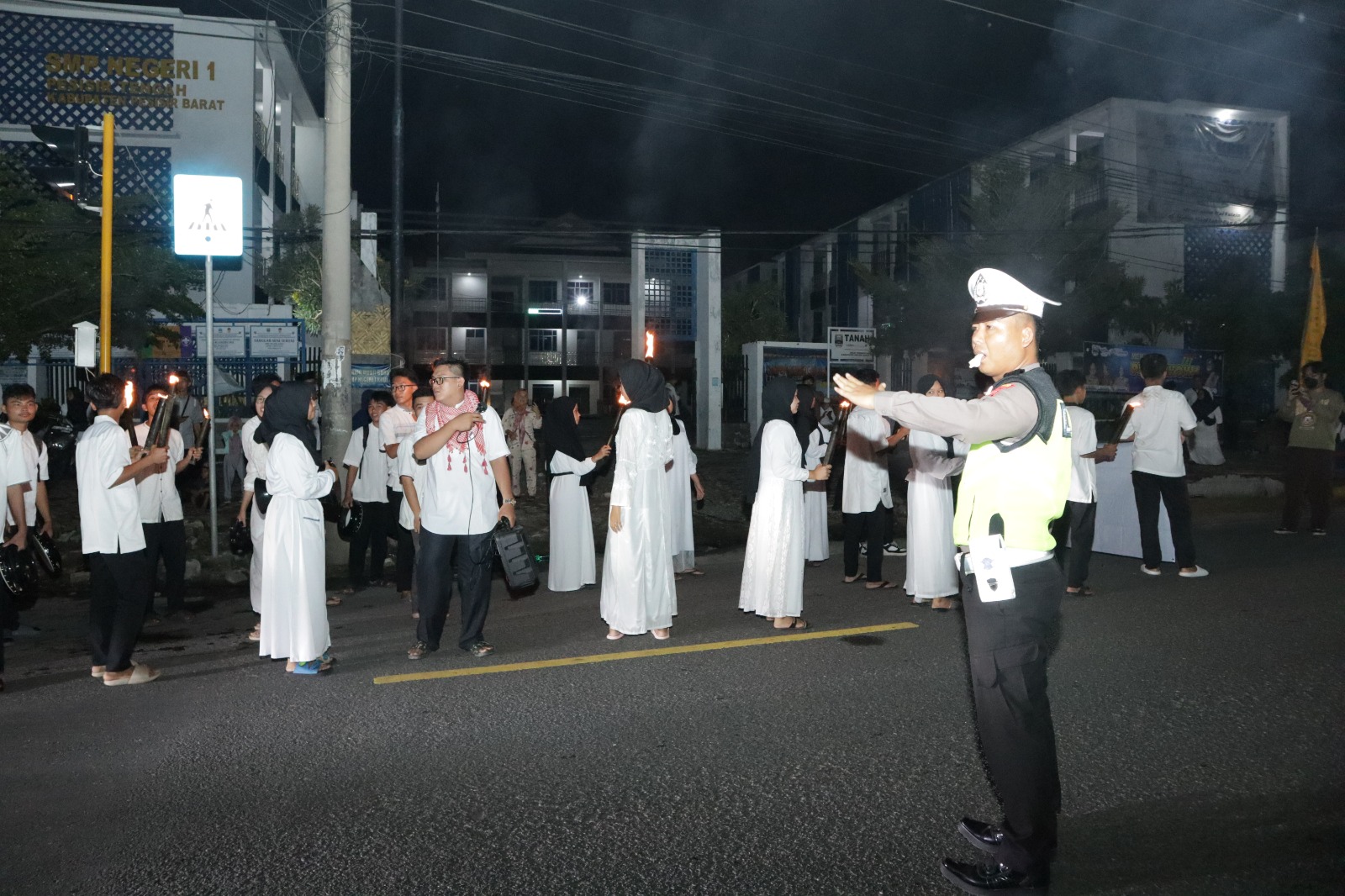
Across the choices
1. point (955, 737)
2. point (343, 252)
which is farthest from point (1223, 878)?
point (343, 252)

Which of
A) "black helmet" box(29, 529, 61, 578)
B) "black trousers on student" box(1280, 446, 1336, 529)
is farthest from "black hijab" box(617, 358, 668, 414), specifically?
"black trousers on student" box(1280, 446, 1336, 529)

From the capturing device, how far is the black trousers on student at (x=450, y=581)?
6.69 meters

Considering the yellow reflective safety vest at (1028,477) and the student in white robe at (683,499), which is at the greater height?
the yellow reflective safety vest at (1028,477)

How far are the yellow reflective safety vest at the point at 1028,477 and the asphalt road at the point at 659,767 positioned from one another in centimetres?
126

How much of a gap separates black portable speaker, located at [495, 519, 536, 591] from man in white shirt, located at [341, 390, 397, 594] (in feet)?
8.50

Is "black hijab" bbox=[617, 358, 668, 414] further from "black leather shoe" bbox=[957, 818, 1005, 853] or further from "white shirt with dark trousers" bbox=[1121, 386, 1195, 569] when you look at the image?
"white shirt with dark trousers" bbox=[1121, 386, 1195, 569]

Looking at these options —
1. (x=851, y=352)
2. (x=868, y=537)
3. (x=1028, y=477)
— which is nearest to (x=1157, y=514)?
(x=868, y=537)

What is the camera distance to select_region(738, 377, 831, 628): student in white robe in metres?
7.26

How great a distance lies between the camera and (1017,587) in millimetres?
3434

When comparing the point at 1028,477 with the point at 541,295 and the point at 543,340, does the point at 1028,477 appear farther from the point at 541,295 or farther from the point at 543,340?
the point at 543,340

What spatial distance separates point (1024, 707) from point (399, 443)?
6.08 metres

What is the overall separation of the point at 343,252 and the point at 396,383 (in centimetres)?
298

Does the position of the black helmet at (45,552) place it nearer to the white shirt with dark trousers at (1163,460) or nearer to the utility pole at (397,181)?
the white shirt with dark trousers at (1163,460)

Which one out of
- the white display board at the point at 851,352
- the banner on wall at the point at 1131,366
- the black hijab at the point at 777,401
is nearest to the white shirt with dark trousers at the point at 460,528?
the black hijab at the point at 777,401
